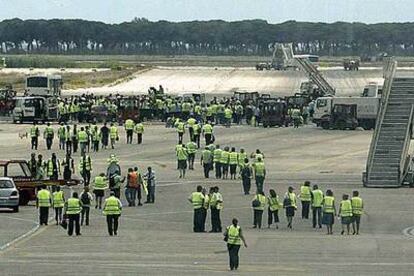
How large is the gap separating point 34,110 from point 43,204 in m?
49.1

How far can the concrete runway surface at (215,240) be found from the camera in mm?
30875

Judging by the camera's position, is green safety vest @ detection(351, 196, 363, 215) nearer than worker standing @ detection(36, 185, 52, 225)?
Yes

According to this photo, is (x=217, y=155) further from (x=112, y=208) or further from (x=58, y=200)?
(x=112, y=208)

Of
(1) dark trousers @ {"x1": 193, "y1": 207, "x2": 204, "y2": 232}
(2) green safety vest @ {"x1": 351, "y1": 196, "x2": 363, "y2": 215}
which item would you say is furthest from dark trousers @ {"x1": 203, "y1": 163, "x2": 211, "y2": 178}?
(2) green safety vest @ {"x1": 351, "y1": 196, "x2": 363, "y2": 215}

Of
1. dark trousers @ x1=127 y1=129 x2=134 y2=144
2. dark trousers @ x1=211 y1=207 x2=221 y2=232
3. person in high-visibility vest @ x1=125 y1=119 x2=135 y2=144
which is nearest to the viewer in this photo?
dark trousers @ x1=211 y1=207 x2=221 y2=232

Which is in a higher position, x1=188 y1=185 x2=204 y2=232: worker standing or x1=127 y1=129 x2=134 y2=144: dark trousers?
x1=188 y1=185 x2=204 y2=232: worker standing

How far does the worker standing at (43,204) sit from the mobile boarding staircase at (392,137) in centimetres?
1587

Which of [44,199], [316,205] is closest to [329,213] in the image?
[316,205]

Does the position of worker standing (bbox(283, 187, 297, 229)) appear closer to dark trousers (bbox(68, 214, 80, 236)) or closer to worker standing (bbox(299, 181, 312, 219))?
worker standing (bbox(299, 181, 312, 219))

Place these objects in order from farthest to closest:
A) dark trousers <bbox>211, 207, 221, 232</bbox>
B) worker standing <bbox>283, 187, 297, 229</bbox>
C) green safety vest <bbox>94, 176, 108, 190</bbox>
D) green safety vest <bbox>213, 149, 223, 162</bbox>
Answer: green safety vest <bbox>213, 149, 223, 162</bbox> < green safety vest <bbox>94, 176, 108, 190</bbox> < worker standing <bbox>283, 187, 297, 229</bbox> < dark trousers <bbox>211, 207, 221, 232</bbox>

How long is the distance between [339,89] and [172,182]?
75.1m

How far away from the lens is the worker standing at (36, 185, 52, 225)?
3950 centimetres

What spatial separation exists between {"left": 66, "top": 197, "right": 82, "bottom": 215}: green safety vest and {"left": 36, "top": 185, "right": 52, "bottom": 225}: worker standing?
5.48 ft

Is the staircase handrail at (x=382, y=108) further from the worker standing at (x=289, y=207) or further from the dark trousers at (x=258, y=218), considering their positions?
the dark trousers at (x=258, y=218)
